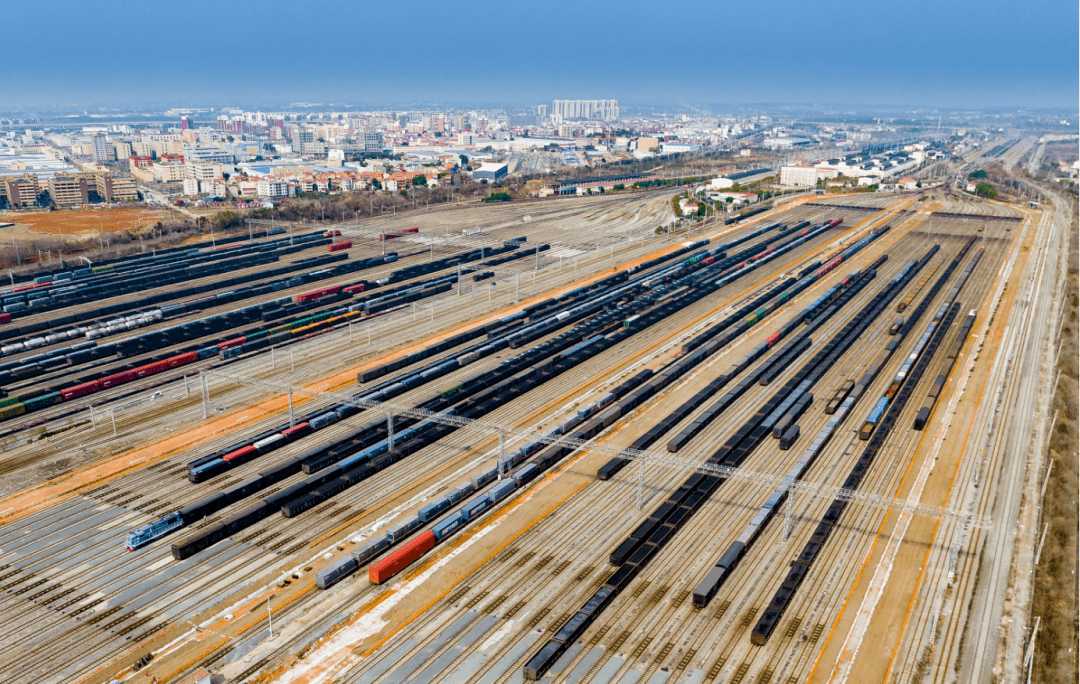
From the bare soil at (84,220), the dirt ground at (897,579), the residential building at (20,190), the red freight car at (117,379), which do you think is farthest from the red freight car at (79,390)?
the residential building at (20,190)

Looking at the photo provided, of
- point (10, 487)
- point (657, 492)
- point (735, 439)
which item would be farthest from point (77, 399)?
point (735, 439)

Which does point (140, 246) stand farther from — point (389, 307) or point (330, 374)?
point (330, 374)

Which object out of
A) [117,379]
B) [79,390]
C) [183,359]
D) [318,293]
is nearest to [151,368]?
[183,359]

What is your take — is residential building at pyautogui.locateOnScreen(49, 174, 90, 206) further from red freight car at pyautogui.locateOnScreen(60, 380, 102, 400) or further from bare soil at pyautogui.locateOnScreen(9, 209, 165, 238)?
red freight car at pyautogui.locateOnScreen(60, 380, 102, 400)

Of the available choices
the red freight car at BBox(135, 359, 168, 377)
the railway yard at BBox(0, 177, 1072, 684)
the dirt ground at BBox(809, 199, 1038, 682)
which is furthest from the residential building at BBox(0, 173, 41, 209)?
the dirt ground at BBox(809, 199, 1038, 682)

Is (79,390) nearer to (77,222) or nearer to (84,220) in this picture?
(77,222)
